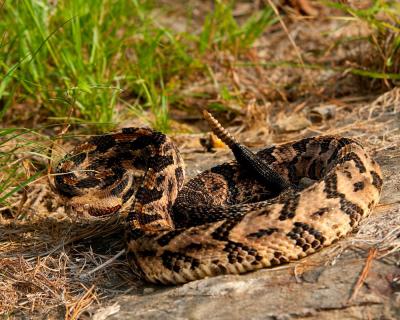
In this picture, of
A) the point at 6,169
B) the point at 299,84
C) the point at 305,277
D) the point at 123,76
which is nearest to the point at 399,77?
the point at 299,84

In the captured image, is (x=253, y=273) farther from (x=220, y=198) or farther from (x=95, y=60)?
(x=95, y=60)

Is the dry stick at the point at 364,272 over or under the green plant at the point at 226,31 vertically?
under

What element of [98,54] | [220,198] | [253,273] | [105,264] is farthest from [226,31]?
[253,273]

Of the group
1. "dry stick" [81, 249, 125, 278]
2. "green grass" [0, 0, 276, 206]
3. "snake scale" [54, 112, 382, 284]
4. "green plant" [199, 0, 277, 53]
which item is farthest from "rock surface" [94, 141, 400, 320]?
"green plant" [199, 0, 277, 53]

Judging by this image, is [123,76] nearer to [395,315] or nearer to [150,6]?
[150,6]

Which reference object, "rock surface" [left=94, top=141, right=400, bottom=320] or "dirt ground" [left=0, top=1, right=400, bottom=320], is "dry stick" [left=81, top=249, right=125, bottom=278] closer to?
"dirt ground" [left=0, top=1, right=400, bottom=320]

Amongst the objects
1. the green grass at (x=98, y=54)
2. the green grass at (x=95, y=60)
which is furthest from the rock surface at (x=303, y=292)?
the green grass at (x=98, y=54)

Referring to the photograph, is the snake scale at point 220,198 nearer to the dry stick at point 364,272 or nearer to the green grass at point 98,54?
the dry stick at point 364,272
